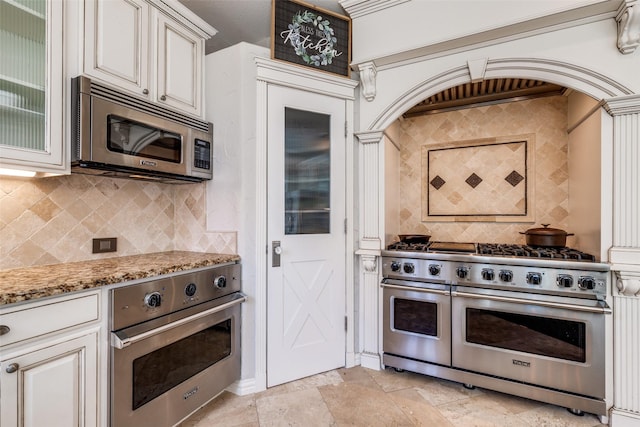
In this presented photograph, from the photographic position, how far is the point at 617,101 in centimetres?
181

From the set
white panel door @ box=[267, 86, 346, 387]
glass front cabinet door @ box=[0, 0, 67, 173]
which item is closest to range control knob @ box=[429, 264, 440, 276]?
white panel door @ box=[267, 86, 346, 387]

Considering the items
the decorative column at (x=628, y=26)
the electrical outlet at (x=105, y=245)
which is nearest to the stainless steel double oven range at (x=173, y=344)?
the electrical outlet at (x=105, y=245)

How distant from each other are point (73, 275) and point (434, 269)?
2190 mm

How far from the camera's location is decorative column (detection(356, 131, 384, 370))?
2.52 meters

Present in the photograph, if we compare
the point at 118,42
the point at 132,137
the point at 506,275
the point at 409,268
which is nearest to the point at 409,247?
the point at 409,268

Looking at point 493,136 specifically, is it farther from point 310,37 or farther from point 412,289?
point 310,37

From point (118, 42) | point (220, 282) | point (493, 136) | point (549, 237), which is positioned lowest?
point (220, 282)

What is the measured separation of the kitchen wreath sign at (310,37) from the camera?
226 cm

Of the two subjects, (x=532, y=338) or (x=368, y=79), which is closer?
(x=532, y=338)

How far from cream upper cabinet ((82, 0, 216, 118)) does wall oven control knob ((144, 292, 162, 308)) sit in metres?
1.17

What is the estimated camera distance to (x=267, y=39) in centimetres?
301

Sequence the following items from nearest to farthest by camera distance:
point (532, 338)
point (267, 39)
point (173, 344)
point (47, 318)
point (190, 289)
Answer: point (47, 318), point (173, 344), point (190, 289), point (532, 338), point (267, 39)

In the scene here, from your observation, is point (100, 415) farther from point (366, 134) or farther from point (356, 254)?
point (366, 134)

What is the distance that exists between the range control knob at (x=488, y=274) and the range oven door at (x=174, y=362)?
66.6 inches
